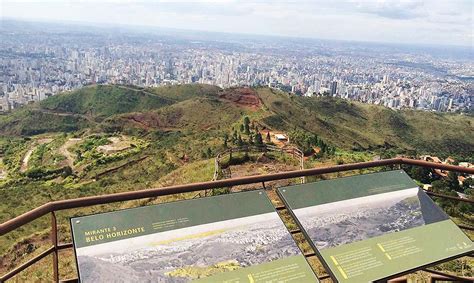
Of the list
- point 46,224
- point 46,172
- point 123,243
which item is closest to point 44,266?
point 123,243

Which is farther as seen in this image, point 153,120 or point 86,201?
point 153,120

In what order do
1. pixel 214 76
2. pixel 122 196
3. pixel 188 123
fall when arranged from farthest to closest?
pixel 214 76, pixel 188 123, pixel 122 196

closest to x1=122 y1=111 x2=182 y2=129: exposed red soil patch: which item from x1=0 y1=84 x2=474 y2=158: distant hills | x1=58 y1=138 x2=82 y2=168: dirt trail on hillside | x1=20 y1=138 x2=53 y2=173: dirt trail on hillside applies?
x1=0 y1=84 x2=474 y2=158: distant hills

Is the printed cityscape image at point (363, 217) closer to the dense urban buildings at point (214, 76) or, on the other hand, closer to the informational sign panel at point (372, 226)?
the informational sign panel at point (372, 226)

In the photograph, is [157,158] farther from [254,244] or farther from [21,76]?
[21,76]

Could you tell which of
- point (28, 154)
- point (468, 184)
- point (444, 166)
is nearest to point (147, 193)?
point (444, 166)

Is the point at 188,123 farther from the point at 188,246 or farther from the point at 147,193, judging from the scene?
the point at 188,246

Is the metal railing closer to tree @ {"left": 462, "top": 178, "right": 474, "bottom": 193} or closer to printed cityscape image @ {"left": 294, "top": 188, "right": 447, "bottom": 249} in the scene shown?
printed cityscape image @ {"left": 294, "top": 188, "right": 447, "bottom": 249}
